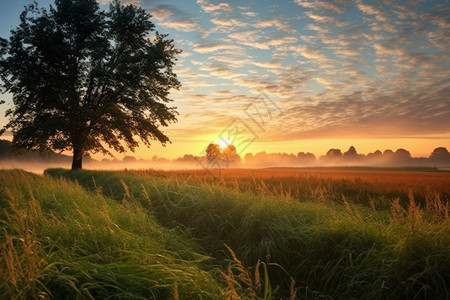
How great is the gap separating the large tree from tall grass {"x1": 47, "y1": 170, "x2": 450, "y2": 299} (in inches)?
761

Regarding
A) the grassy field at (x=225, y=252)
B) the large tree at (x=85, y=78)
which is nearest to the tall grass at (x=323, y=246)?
the grassy field at (x=225, y=252)

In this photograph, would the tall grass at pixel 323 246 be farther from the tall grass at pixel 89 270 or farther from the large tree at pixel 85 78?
the large tree at pixel 85 78

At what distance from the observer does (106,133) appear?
26375mm

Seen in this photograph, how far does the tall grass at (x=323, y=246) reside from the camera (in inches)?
167

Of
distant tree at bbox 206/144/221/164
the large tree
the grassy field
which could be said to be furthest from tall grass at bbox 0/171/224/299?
the large tree

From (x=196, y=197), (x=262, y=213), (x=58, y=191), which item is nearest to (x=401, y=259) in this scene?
(x=262, y=213)

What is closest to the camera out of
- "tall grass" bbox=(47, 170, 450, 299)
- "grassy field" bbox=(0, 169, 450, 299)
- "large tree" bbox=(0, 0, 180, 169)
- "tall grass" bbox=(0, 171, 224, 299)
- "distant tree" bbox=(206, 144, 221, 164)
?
"tall grass" bbox=(0, 171, 224, 299)

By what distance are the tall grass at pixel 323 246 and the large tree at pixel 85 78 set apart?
19.3 metres

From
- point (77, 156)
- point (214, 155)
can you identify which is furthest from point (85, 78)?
point (214, 155)

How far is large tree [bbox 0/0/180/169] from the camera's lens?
24359mm

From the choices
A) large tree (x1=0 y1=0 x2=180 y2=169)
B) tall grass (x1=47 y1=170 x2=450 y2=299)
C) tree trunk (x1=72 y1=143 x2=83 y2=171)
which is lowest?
tall grass (x1=47 y1=170 x2=450 y2=299)

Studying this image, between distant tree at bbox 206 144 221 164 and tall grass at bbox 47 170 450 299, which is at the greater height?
distant tree at bbox 206 144 221 164

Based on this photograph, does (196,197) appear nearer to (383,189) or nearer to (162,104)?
(383,189)

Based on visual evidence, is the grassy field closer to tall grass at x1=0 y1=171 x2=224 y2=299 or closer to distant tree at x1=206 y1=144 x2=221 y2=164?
tall grass at x1=0 y1=171 x2=224 y2=299
